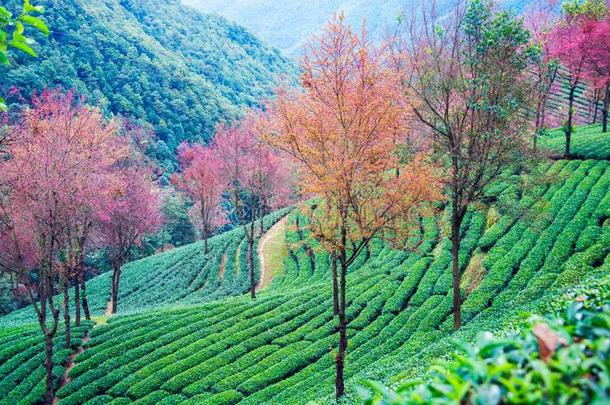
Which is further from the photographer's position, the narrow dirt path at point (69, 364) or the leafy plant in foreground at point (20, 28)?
the narrow dirt path at point (69, 364)

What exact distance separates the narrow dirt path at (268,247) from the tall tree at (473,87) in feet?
61.2

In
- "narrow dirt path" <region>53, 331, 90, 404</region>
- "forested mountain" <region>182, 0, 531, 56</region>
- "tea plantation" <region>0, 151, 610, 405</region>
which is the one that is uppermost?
"forested mountain" <region>182, 0, 531, 56</region>

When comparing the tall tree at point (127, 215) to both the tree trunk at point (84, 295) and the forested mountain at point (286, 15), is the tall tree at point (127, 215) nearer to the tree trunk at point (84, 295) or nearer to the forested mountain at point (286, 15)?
the tree trunk at point (84, 295)

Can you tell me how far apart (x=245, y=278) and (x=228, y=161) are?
922 centimetres

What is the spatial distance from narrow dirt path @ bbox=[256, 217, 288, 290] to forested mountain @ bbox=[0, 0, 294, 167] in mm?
31806

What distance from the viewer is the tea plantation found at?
14.1m

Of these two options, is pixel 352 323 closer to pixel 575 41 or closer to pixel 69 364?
pixel 69 364

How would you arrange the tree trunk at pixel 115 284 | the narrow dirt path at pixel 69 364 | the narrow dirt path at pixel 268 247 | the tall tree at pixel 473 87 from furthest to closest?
the narrow dirt path at pixel 268 247
the tree trunk at pixel 115 284
the narrow dirt path at pixel 69 364
the tall tree at pixel 473 87

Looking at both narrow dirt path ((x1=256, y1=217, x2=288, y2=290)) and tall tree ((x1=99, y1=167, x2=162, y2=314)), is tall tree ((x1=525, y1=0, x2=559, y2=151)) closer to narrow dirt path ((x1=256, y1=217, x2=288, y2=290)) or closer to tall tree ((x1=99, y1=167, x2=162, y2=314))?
narrow dirt path ((x1=256, y1=217, x2=288, y2=290))

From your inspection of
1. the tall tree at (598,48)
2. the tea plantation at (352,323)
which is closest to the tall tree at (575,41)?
the tall tree at (598,48)

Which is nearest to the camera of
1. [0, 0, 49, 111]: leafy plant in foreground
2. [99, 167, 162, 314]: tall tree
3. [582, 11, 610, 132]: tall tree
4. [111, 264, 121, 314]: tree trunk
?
[0, 0, 49, 111]: leafy plant in foreground

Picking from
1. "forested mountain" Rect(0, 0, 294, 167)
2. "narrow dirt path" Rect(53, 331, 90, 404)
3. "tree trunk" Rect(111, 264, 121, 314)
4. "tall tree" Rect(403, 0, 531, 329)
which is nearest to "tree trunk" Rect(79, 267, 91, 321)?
"narrow dirt path" Rect(53, 331, 90, 404)

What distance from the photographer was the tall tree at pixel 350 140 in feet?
37.1

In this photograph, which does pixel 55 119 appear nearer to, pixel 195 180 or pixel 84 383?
pixel 84 383
